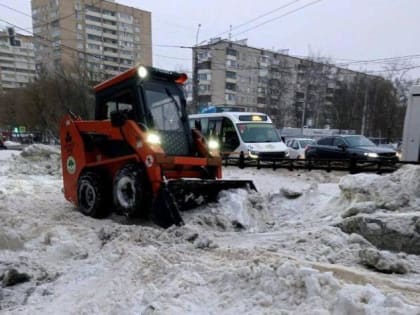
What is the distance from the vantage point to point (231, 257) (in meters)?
4.42

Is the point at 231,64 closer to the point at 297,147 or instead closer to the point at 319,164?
the point at 297,147

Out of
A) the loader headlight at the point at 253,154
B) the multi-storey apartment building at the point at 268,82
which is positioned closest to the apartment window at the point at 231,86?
the multi-storey apartment building at the point at 268,82

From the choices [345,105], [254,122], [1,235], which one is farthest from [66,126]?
[345,105]

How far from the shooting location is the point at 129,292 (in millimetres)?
3615

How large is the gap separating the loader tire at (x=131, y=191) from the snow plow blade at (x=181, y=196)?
1.19 feet

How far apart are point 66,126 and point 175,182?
3254 mm

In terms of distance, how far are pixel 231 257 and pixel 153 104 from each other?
3559mm

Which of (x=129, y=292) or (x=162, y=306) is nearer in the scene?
(x=162, y=306)

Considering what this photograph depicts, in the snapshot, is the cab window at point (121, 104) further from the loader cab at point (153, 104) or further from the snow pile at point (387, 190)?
the snow pile at point (387, 190)

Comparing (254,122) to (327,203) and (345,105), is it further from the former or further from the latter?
(345,105)

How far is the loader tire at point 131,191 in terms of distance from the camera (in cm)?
612

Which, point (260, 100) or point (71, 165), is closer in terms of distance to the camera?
point (71, 165)

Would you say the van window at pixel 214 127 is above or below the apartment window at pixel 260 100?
below

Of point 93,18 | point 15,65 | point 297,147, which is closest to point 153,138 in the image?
A: point 297,147
